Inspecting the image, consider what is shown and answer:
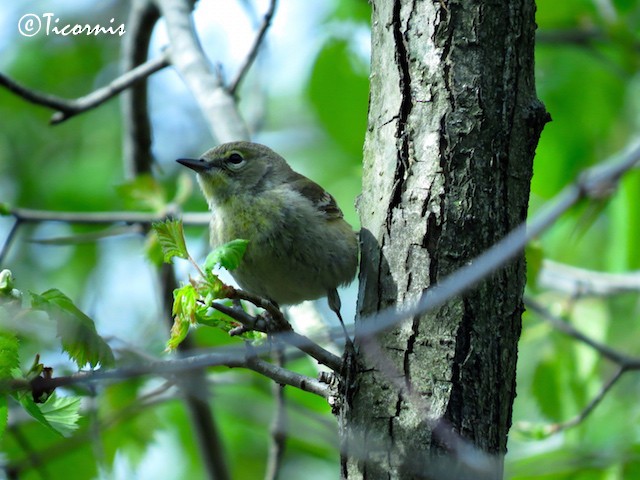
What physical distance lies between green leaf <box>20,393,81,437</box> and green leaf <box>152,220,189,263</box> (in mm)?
539

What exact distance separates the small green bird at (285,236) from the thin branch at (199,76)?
0.38 feet

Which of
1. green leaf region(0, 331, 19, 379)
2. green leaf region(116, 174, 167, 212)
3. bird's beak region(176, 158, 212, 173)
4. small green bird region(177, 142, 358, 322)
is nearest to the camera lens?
green leaf region(0, 331, 19, 379)

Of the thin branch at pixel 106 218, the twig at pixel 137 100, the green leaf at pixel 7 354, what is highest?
the twig at pixel 137 100

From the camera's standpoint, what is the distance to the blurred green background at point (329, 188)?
434 cm

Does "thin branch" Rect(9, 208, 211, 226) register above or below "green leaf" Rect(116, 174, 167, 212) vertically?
below

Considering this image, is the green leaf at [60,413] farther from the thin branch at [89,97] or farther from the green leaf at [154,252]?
the thin branch at [89,97]

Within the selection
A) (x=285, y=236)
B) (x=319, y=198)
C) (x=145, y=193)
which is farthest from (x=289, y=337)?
(x=145, y=193)

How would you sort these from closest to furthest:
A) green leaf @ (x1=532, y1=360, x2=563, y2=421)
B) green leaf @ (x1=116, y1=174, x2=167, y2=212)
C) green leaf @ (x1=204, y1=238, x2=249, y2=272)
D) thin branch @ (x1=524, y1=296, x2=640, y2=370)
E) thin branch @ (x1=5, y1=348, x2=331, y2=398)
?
thin branch @ (x1=5, y1=348, x2=331, y2=398), green leaf @ (x1=204, y1=238, x2=249, y2=272), thin branch @ (x1=524, y1=296, x2=640, y2=370), green leaf @ (x1=532, y1=360, x2=563, y2=421), green leaf @ (x1=116, y1=174, x2=167, y2=212)

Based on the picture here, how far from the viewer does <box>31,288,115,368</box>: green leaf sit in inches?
87.5

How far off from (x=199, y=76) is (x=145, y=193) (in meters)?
0.86

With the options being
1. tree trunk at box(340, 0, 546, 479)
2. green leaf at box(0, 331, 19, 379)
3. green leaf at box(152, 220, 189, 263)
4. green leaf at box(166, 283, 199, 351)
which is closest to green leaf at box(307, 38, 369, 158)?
tree trunk at box(340, 0, 546, 479)

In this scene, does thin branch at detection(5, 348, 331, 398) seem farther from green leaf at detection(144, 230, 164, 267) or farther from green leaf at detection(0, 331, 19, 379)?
green leaf at detection(144, 230, 164, 267)

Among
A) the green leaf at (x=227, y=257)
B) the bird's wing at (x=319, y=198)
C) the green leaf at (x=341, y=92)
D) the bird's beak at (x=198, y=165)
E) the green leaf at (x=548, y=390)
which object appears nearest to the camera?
the green leaf at (x=227, y=257)

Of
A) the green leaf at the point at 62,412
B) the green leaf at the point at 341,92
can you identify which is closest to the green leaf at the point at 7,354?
the green leaf at the point at 62,412
